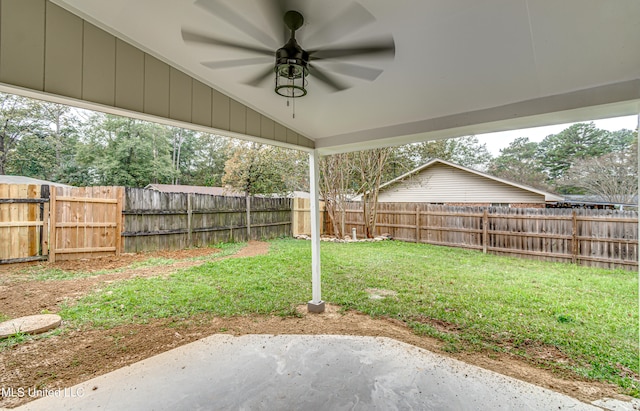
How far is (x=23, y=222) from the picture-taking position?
15.3 ft

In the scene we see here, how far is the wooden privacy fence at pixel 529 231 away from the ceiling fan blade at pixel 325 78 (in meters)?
6.46

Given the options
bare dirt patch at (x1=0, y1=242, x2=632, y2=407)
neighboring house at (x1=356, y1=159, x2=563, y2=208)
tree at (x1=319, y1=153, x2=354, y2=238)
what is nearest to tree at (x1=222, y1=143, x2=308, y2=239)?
tree at (x1=319, y1=153, x2=354, y2=238)

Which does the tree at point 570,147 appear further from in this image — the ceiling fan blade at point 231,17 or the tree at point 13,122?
the tree at point 13,122

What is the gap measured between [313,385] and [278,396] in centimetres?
26

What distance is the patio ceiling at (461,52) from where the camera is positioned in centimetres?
136

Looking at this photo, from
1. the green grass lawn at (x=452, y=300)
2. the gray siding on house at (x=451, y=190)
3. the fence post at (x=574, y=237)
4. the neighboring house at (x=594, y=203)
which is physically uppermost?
the gray siding on house at (x=451, y=190)

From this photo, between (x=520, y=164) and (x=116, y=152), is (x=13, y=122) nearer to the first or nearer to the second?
(x=116, y=152)

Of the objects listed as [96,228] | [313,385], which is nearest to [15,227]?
[96,228]

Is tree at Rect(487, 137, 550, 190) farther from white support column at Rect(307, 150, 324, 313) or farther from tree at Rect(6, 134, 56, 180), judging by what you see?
tree at Rect(6, 134, 56, 180)

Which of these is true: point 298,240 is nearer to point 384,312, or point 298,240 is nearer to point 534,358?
point 384,312

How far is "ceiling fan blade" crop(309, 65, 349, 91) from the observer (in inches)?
66.5

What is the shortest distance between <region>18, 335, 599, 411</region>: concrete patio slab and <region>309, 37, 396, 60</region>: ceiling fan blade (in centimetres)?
209

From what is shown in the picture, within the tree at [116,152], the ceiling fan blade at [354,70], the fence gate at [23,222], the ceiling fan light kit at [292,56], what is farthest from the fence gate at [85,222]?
the tree at [116,152]

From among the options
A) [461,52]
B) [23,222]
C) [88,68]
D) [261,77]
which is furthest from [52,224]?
[461,52]
